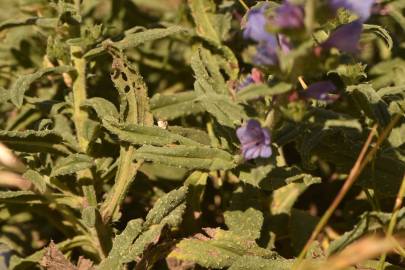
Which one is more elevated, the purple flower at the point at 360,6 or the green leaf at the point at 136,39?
the purple flower at the point at 360,6

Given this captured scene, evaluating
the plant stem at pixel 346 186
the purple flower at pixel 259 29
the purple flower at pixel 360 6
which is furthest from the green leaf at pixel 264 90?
the plant stem at pixel 346 186

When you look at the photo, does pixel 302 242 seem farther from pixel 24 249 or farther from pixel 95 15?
pixel 95 15

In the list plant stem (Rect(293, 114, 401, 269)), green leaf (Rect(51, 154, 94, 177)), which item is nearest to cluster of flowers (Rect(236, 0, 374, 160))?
plant stem (Rect(293, 114, 401, 269))

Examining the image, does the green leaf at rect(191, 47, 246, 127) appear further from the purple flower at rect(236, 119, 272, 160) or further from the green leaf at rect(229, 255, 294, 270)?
the green leaf at rect(229, 255, 294, 270)

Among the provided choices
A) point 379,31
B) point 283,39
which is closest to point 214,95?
point 283,39

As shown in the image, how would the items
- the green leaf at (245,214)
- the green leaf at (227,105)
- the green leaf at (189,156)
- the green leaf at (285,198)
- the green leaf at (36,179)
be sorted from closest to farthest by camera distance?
the green leaf at (227,105) → the green leaf at (189,156) → the green leaf at (36,179) → the green leaf at (245,214) → the green leaf at (285,198)

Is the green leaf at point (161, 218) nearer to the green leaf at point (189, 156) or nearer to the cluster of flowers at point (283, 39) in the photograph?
the green leaf at point (189, 156)

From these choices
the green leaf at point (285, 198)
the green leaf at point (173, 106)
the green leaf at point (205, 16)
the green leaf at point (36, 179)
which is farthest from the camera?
the green leaf at point (205, 16)
